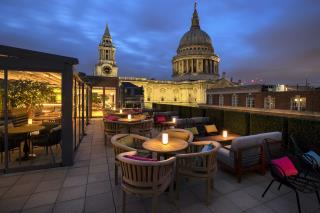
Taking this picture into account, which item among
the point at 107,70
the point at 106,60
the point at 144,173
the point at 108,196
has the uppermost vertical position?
the point at 106,60

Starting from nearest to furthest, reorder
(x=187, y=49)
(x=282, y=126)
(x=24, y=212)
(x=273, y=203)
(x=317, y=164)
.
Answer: (x=24, y=212) → (x=273, y=203) → (x=317, y=164) → (x=282, y=126) → (x=187, y=49)

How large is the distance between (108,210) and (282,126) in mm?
6322

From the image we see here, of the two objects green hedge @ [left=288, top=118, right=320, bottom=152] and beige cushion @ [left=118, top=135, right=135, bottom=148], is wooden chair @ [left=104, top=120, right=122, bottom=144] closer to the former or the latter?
beige cushion @ [left=118, top=135, right=135, bottom=148]

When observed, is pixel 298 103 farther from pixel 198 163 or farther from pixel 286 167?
pixel 198 163

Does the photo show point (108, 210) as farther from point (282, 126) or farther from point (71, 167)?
point (282, 126)

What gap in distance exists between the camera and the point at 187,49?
2773 inches

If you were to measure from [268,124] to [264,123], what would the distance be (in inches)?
8.0

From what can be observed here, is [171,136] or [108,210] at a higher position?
[171,136]

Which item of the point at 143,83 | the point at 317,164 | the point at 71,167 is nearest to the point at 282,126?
the point at 317,164

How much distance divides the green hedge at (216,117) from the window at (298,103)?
2082 centimetres

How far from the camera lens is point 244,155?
186 inches

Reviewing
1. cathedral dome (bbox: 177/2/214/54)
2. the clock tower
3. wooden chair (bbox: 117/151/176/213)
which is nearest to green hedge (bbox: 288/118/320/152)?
wooden chair (bbox: 117/151/176/213)

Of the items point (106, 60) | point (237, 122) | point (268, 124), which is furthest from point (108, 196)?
point (106, 60)

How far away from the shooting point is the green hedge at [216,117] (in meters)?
9.59
